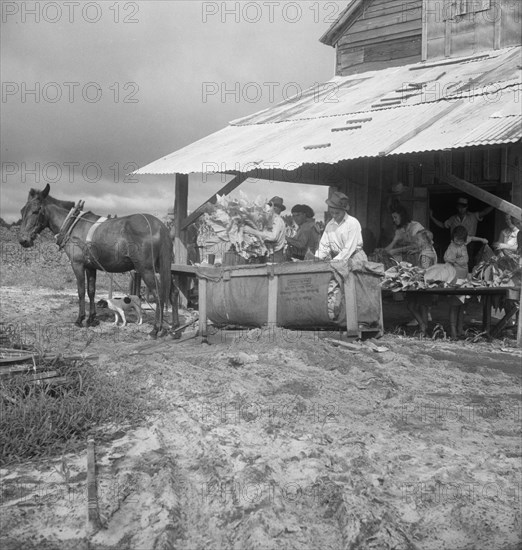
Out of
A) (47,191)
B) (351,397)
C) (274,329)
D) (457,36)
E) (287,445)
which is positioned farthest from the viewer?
(457,36)

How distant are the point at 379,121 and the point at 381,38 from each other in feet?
15.7

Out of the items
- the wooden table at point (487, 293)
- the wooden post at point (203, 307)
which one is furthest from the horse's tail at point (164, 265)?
the wooden table at point (487, 293)

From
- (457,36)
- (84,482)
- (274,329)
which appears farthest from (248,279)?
(457,36)

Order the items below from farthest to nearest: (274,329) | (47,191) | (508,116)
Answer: (47,191), (508,116), (274,329)

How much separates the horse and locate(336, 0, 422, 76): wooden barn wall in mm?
7282

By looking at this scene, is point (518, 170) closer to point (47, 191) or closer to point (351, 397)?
point (351, 397)

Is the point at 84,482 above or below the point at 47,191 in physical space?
below

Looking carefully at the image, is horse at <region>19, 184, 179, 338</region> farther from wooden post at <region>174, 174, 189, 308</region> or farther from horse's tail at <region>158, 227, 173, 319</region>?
wooden post at <region>174, 174, 189, 308</region>

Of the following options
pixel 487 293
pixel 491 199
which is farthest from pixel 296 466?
pixel 491 199

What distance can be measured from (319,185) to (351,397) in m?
8.97

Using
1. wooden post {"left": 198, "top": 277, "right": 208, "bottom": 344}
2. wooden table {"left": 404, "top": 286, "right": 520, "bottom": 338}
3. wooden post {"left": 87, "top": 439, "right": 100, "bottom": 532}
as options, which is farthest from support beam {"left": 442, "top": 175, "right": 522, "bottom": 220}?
wooden post {"left": 87, "top": 439, "right": 100, "bottom": 532}

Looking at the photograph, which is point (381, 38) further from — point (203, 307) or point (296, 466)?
point (296, 466)

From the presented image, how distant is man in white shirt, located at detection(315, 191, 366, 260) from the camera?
877 cm

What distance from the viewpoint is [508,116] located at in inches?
368
